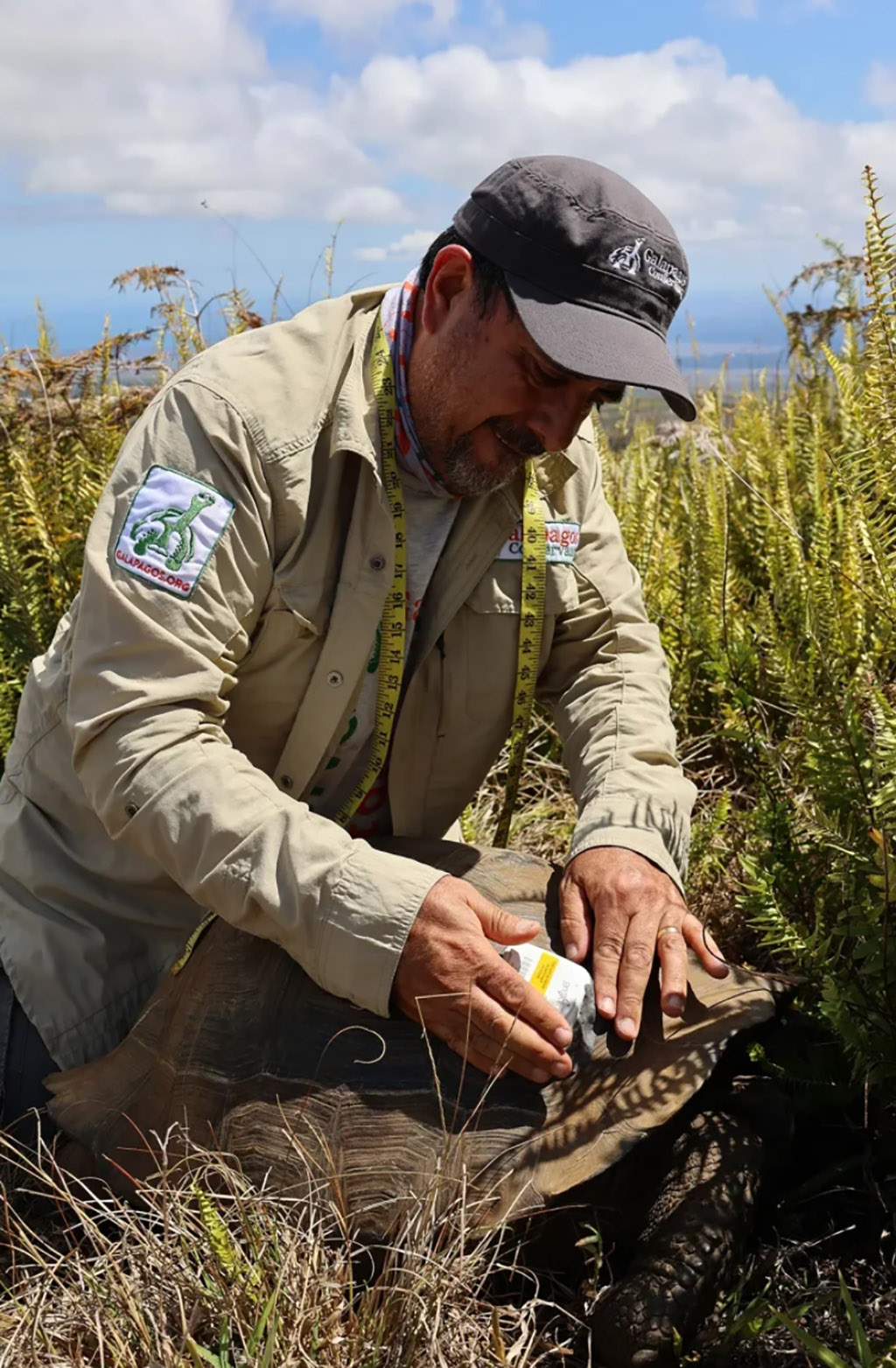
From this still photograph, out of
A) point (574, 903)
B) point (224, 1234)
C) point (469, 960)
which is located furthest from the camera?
point (574, 903)

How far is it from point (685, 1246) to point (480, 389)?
177 centimetres

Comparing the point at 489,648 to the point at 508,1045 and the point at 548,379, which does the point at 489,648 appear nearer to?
the point at 548,379

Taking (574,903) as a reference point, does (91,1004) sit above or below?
below

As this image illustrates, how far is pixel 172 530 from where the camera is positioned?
247cm

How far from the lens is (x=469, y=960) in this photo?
2.30 metres

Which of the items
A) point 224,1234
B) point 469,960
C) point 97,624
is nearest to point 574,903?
point 469,960

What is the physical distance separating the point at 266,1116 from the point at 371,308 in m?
1.87

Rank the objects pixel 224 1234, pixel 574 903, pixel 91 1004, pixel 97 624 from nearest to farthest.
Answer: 1. pixel 224 1234
2. pixel 97 624
3. pixel 574 903
4. pixel 91 1004

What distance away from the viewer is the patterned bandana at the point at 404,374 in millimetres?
2826

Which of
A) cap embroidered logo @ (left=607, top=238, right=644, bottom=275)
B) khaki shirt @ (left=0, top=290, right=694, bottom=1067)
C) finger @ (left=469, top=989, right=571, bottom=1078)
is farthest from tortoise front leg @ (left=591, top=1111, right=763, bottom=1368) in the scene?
cap embroidered logo @ (left=607, top=238, right=644, bottom=275)

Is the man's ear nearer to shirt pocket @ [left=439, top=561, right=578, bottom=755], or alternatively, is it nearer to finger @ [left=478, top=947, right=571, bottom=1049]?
shirt pocket @ [left=439, top=561, right=578, bottom=755]

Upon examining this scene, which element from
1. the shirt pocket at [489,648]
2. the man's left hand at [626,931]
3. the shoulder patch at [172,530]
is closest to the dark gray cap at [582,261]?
the shirt pocket at [489,648]

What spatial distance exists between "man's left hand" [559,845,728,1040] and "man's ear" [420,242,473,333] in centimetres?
123

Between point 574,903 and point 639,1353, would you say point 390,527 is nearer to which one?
point 574,903
